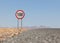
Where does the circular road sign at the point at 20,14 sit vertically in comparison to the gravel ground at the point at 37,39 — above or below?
above

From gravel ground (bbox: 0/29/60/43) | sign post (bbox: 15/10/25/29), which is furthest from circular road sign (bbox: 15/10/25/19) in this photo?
gravel ground (bbox: 0/29/60/43)

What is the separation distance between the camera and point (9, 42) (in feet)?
53.5

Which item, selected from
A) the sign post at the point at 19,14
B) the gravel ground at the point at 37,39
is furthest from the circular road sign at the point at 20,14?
the gravel ground at the point at 37,39

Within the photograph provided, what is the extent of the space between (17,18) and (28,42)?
9.92 metres

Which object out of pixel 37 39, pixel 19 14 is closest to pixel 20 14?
pixel 19 14

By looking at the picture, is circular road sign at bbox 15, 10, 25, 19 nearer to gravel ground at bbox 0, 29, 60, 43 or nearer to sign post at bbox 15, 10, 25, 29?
sign post at bbox 15, 10, 25, 29

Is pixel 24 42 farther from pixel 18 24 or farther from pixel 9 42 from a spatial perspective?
pixel 18 24

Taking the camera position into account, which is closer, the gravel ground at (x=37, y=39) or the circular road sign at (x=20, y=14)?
the gravel ground at (x=37, y=39)

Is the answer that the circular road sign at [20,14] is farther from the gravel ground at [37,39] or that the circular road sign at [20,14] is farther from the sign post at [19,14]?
the gravel ground at [37,39]

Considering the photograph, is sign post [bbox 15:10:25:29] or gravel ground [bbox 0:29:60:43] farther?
sign post [bbox 15:10:25:29]

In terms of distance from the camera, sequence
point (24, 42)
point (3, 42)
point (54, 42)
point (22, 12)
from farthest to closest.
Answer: point (22, 12)
point (3, 42)
point (24, 42)
point (54, 42)

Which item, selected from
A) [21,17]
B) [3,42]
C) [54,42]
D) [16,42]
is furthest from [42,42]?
[21,17]

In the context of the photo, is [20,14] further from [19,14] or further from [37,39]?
[37,39]

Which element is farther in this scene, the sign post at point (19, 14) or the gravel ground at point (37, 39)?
the sign post at point (19, 14)
